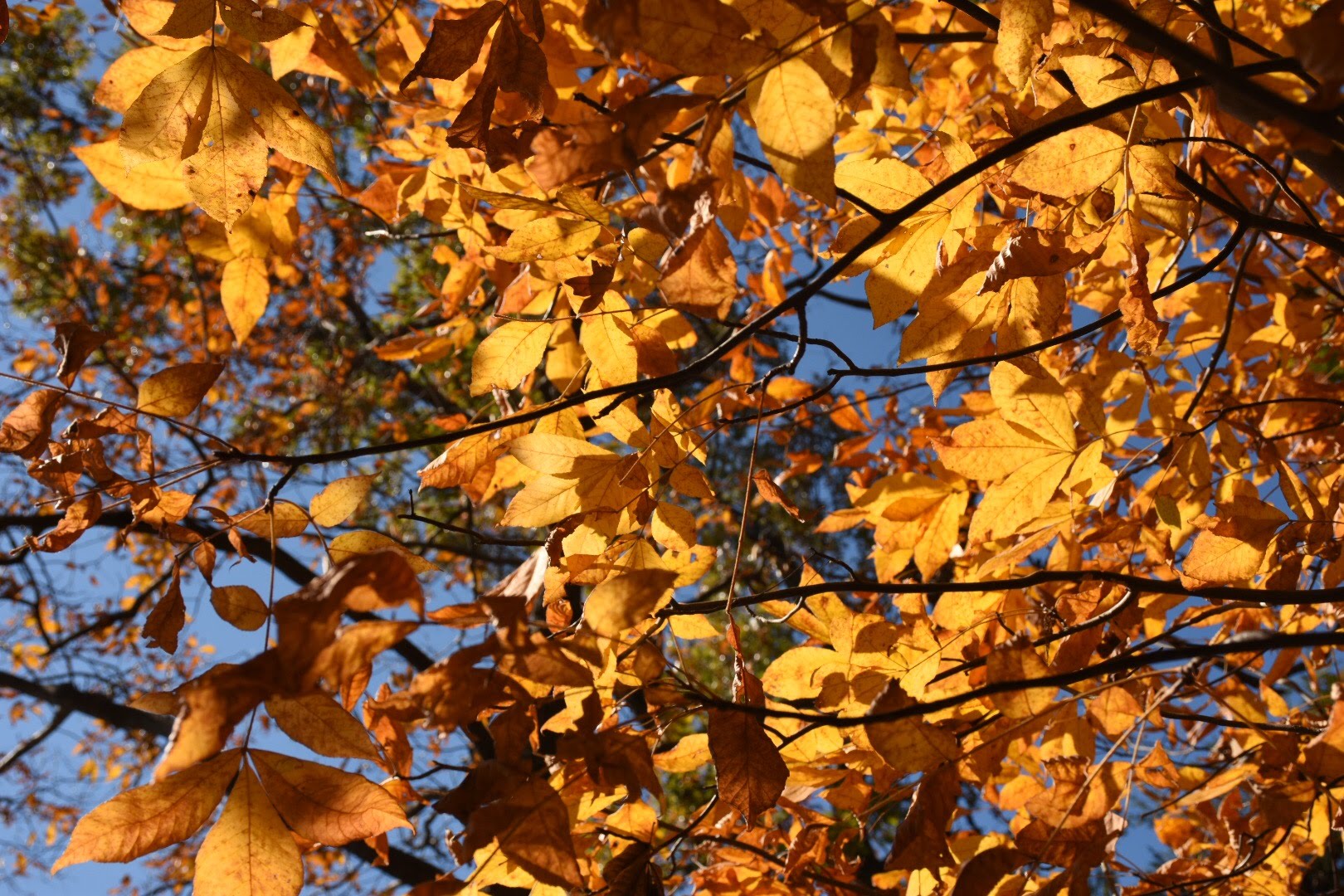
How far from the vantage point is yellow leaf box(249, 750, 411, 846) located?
867 millimetres

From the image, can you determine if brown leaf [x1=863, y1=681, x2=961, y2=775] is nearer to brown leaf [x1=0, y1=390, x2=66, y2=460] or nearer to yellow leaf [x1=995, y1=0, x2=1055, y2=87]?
yellow leaf [x1=995, y1=0, x2=1055, y2=87]

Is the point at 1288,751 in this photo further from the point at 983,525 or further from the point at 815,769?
the point at 815,769

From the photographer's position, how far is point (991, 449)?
4.33 feet

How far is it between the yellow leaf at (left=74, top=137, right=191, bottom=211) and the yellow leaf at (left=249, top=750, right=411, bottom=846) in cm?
82

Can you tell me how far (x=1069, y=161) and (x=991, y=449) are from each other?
487 millimetres

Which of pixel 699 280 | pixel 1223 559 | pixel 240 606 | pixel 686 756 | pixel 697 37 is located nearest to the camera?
pixel 697 37

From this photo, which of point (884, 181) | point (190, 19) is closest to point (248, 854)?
point (190, 19)

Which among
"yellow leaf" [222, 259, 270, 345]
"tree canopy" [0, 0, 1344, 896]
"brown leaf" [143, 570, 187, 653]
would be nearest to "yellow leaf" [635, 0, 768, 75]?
"tree canopy" [0, 0, 1344, 896]

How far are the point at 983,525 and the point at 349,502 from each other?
903mm

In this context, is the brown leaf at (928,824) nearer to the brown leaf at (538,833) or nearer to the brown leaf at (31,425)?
the brown leaf at (538,833)

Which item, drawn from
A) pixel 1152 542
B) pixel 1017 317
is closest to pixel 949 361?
pixel 1017 317

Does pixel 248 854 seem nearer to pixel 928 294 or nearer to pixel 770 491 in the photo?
pixel 770 491

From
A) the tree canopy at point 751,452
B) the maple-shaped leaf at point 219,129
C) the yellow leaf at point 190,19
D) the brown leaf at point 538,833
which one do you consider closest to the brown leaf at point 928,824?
the tree canopy at point 751,452

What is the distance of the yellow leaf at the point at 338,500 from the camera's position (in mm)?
1115
